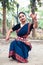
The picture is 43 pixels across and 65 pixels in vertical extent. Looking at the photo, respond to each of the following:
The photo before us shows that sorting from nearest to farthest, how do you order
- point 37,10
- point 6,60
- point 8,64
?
point 8,64, point 6,60, point 37,10

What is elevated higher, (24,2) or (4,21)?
(24,2)

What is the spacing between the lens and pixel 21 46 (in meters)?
6.15

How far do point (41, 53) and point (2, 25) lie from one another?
9.90ft

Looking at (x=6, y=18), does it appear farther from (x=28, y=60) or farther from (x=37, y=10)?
A: (x=28, y=60)

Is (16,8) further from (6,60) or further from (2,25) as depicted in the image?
(6,60)

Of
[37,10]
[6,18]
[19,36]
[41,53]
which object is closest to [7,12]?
[6,18]

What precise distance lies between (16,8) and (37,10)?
0.69 m

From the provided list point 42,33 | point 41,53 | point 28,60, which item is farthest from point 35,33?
point 28,60

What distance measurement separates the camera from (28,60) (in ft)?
20.5

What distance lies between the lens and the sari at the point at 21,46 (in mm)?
6043

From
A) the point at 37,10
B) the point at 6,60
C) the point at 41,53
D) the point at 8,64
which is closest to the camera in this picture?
the point at 8,64

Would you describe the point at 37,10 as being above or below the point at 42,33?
above

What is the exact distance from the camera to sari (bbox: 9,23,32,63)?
6.04m

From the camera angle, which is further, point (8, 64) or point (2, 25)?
point (2, 25)
